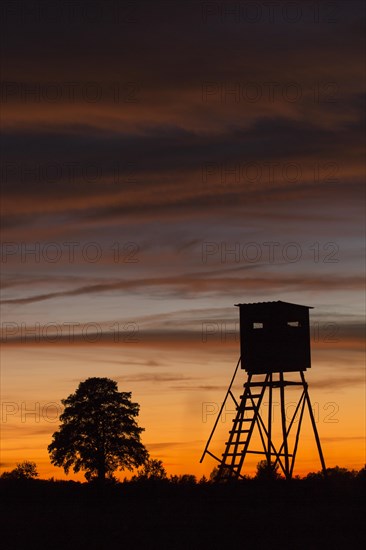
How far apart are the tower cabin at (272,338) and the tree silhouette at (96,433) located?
16522 mm

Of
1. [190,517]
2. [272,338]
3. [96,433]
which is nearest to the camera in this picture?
[190,517]

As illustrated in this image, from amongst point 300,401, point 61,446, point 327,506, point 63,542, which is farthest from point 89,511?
point 61,446

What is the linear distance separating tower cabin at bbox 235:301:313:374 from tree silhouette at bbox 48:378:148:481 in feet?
54.2

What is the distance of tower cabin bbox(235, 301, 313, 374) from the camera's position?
44719 mm

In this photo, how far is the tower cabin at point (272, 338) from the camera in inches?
1761

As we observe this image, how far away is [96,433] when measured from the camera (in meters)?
59.3

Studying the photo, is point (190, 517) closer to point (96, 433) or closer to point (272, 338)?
point (272, 338)

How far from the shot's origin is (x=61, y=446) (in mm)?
59000

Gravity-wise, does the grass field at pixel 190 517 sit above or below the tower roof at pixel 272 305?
below

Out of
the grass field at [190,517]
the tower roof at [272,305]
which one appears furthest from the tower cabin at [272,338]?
the grass field at [190,517]

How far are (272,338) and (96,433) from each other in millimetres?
18645

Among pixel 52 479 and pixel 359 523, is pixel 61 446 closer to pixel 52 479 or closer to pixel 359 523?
pixel 52 479

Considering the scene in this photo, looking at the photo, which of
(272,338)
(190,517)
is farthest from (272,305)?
(190,517)

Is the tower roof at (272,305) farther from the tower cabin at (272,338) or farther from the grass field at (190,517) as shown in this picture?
the grass field at (190,517)
